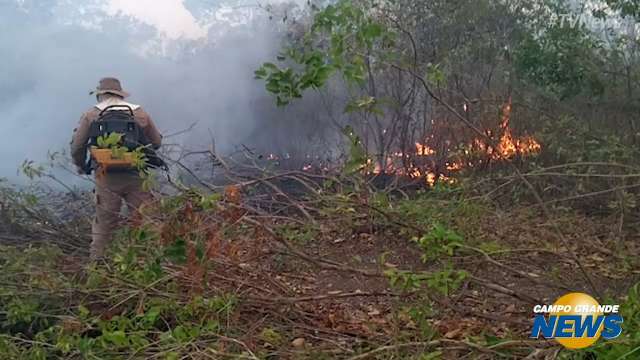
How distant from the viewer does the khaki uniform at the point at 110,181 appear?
193 inches

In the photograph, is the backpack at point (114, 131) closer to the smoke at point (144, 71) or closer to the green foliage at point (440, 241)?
the green foliage at point (440, 241)

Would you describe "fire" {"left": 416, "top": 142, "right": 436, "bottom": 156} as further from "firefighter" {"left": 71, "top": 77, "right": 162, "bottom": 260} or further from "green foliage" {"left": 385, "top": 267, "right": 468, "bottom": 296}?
"green foliage" {"left": 385, "top": 267, "right": 468, "bottom": 296}

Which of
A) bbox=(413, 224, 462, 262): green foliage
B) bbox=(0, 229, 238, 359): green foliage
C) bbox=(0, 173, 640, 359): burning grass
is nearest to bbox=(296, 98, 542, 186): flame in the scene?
bbox=(0, 173, 640, 359): burning grass

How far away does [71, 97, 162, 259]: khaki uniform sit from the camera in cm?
491

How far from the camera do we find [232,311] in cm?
338

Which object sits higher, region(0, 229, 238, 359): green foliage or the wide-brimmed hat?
the wide-brimmed hat

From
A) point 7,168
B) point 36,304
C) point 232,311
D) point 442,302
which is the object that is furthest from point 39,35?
point 442,302

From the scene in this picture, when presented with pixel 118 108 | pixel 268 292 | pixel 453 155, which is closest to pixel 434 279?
pixel 268 292

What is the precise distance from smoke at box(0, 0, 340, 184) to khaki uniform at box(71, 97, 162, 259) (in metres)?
→ 4.45

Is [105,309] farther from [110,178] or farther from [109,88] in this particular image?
[109,88]

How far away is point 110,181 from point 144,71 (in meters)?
6.07

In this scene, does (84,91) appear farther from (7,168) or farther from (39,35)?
(7,168)

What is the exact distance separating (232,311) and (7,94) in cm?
724

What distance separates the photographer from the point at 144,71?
10.7 m
